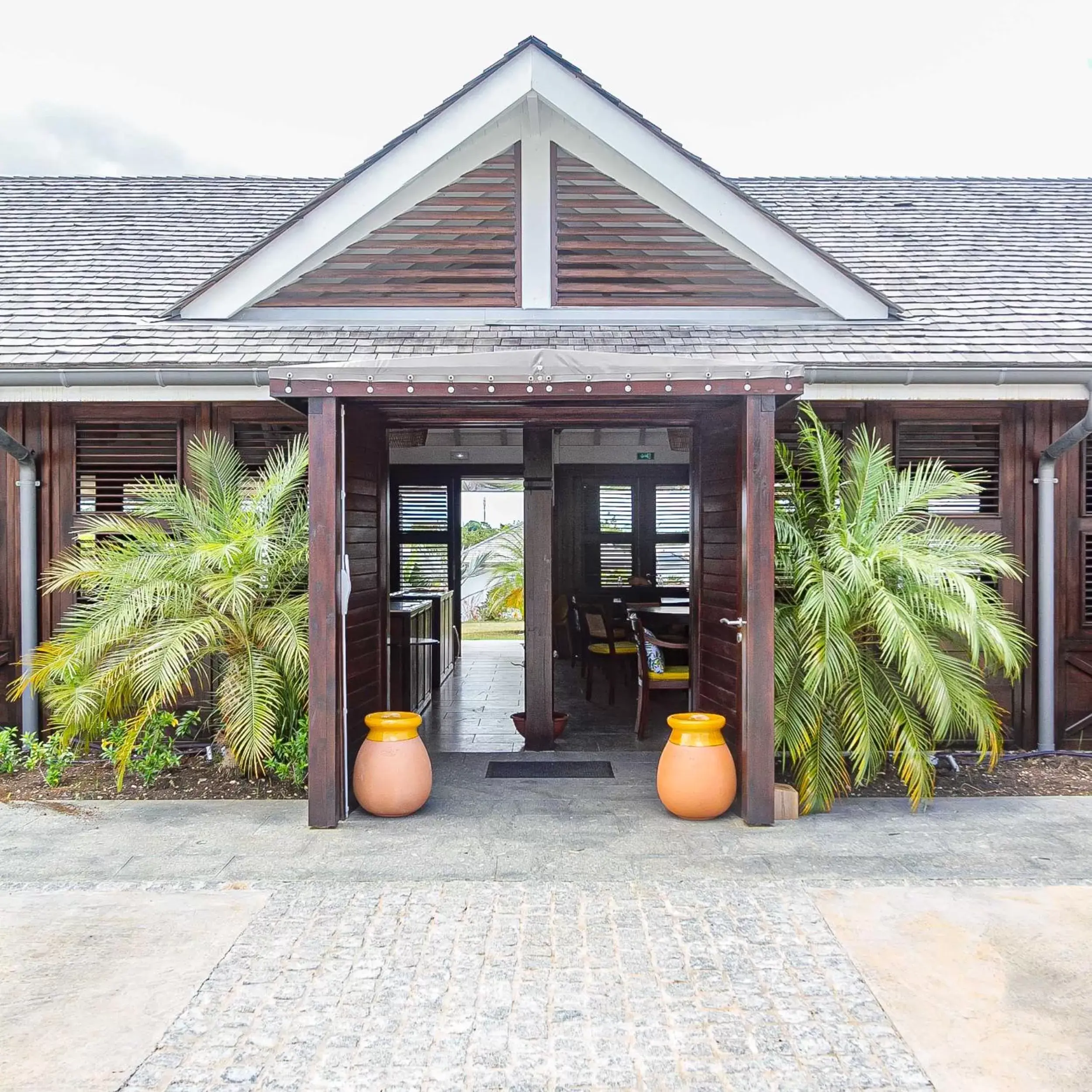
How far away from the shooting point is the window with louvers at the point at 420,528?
11.7 m

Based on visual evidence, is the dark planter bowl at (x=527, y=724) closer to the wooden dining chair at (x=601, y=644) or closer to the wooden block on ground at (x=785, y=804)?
the wooden dining chair at (x=601, y=644)

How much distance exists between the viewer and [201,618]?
5.40 m

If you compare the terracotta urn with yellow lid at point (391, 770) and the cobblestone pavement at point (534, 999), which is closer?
the cobblestone pavement at point (534, 999)

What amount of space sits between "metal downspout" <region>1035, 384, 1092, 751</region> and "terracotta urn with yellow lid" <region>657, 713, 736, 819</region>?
2.81m

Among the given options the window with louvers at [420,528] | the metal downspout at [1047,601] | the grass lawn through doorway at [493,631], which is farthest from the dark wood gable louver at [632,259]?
the grass lawn through doorway at [493,631]

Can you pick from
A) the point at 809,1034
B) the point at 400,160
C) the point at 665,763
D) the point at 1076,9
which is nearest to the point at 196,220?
the point at 400,160

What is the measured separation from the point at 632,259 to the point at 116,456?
4.21 metres

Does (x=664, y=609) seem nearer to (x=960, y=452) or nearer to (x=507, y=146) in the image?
(x=960, y=452)

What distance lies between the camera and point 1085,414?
6023mm

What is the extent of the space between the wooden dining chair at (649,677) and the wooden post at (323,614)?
2.90m

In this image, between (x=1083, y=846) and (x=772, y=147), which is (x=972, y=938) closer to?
(x=1083, y=846)

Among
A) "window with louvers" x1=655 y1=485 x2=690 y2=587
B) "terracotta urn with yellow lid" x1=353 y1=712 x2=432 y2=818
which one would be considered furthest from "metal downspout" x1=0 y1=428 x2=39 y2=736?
"window with louvers" x1=655 y1=485 x2=690 y2=587

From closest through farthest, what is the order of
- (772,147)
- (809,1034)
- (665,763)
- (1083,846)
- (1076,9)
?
(809,1034), (1083,846), (665,763), (1076,9), (772,147)

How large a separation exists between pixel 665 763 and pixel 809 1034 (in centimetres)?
220
